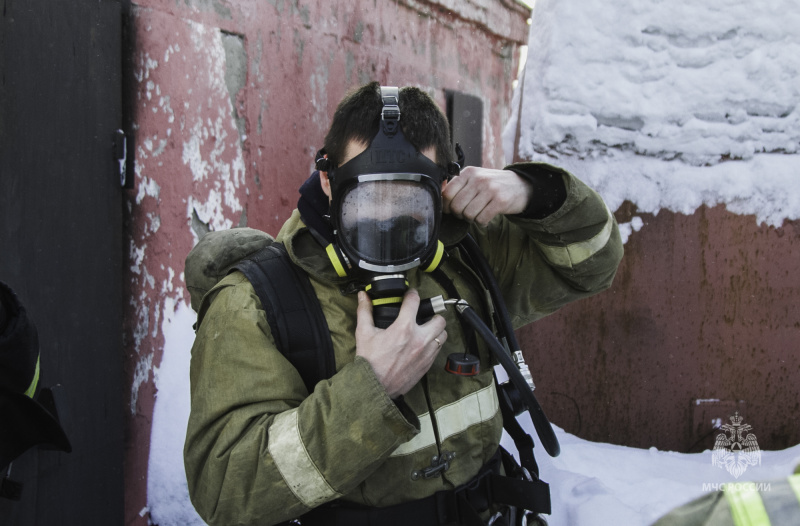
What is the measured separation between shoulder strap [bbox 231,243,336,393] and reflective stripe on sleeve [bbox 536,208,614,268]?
0.71 metres

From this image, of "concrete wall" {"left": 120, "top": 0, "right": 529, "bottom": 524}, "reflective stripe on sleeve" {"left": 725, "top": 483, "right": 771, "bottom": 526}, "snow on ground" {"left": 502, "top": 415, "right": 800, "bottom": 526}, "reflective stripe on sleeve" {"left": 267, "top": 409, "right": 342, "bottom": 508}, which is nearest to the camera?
"reflective stripe on sleeve" {"left": 725, "top": 483, "right": 771, "bottom": 526}

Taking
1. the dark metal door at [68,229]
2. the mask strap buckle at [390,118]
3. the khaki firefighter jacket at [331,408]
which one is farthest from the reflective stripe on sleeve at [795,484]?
the dark metal door at [68,229]

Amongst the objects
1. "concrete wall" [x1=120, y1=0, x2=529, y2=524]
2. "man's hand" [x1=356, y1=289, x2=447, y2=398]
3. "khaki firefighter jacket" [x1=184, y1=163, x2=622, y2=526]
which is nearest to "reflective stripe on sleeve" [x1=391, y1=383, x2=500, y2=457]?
"khaki firefighter jacket" [x1=184, y1=163, x2=622, y2=526]

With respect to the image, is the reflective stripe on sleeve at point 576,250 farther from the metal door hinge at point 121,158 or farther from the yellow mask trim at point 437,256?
the metal door hinge at point 121,158

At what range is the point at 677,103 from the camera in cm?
287

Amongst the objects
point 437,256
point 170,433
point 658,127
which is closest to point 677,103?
point 658,127

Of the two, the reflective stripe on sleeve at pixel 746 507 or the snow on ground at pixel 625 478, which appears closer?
the reflective stripe on sleeve at pixel 746 507

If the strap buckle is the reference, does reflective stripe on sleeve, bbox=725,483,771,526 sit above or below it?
above

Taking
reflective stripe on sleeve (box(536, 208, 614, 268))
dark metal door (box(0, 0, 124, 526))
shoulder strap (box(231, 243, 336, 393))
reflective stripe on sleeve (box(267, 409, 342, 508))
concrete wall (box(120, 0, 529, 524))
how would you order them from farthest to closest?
concrete wall (box(120, 0, 529, 524)) → dark metal door (box(0, 0, 124, 526)) → reflective stripe on sleeve (box(536, 208, 614, 268)) → shoulder strap (box(231, 243, 336, 393)) → reflective stripe on sleeve (box(267, 409, 342, 508))

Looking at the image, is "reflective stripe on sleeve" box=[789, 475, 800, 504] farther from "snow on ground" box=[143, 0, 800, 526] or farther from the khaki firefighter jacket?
"snow on ground" box=[143, 0, 800, 526]

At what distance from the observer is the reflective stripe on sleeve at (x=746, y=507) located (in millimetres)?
678

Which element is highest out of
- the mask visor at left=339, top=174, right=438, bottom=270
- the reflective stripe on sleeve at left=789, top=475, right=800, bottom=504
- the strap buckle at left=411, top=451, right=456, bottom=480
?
the mask visor at left=339, top=174, right=438, bottom=270

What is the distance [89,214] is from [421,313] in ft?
5.49

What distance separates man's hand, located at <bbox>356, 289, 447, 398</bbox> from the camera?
4.29ft
